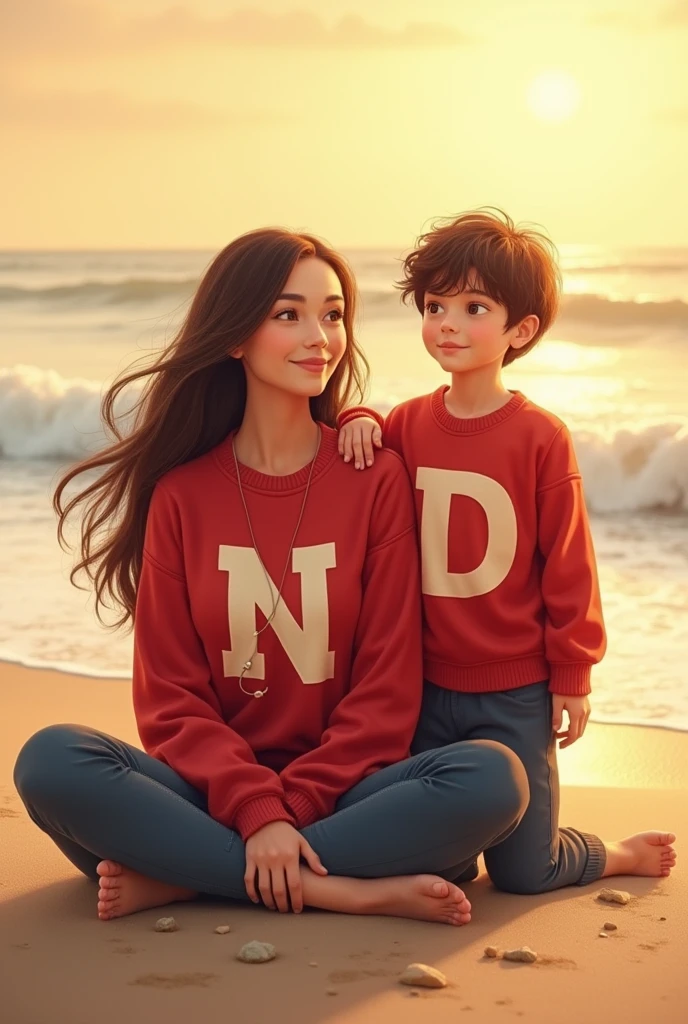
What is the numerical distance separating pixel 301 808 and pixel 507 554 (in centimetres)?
62

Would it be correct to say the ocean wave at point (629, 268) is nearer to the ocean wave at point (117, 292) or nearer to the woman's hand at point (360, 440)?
the ocean wave at point (117, 292)

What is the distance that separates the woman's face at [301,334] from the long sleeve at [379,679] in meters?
0.26

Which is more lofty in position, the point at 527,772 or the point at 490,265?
the point at 490,265

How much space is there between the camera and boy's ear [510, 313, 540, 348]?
2.67 metres

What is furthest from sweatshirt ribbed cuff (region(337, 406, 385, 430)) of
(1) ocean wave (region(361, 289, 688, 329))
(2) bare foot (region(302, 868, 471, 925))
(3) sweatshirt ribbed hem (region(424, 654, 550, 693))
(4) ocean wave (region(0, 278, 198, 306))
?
(4) ocean wave (region(0, 278, 198, 306))

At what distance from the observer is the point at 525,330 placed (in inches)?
106

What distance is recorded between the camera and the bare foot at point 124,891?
2414 mm

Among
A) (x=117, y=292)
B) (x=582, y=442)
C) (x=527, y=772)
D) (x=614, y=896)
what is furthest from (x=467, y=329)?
(x=117, y=292)

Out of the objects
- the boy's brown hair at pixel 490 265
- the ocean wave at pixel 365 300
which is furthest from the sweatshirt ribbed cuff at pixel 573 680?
the ocean wave at pixel 365 300

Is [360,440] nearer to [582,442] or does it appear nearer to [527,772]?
[527,772]

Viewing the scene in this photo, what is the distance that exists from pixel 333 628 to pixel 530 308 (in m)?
0.73

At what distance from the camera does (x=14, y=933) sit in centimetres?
233

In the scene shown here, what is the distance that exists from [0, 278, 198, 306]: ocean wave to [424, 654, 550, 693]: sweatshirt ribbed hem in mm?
13470

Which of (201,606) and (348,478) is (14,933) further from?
(348,478)
